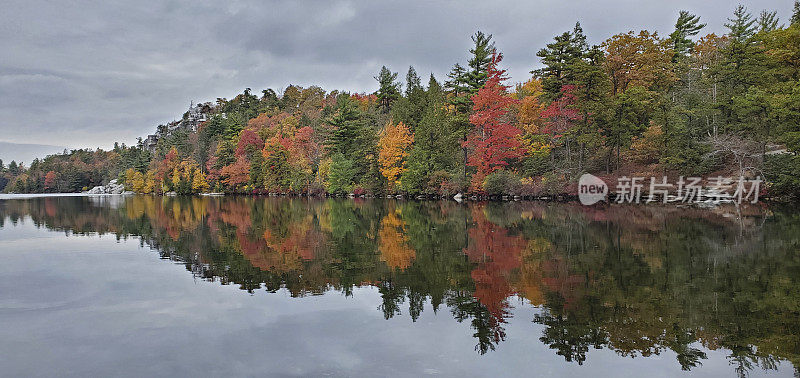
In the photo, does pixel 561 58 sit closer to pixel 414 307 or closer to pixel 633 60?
pixel 633 60

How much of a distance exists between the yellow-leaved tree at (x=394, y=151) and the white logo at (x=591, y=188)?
16.2m

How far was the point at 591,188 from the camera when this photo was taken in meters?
31.0

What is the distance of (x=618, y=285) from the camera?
7.36m

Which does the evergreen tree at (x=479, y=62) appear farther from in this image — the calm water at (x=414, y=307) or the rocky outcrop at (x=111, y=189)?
the rocky outcrop at (x=111, y=189)

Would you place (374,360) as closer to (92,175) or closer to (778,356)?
(778,356)

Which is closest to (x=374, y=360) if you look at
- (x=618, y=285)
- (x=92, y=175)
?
(x=618, y=285)

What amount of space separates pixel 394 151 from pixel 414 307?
34742mm

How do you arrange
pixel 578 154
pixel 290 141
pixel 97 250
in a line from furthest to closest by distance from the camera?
pixel 290 141 → pixel 578 154 → pixel 97 250

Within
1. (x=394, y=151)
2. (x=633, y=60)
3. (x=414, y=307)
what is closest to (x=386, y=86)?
(x=394, y=151)

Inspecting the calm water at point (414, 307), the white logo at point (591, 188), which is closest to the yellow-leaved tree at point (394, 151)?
the white logo at point (591, 188)

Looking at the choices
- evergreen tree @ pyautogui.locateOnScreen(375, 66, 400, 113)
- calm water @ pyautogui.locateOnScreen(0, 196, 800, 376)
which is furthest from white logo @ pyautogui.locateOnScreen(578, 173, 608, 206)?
evergreen tree @ pyautogui.locateOnScreen(375, 66, 400, 113)

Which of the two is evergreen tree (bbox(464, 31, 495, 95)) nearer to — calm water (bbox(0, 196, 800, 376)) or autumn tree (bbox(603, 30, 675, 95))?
autumn tree (bbox(603, 30, 675, 95))

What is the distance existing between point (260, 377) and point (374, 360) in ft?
4.06

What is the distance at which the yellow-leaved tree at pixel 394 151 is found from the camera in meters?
40.8
